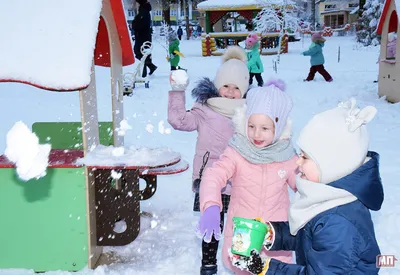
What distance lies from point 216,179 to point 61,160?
Result: 1.46m

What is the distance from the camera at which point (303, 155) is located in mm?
1938

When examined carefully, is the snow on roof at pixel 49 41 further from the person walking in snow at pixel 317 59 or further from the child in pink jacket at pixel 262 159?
the person walking in snow at pixel 317 59

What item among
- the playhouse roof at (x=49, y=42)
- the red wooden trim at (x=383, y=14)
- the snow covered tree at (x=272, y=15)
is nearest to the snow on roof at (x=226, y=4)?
the snow covered tree at (x=272, y=15)

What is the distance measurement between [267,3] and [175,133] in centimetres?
1714

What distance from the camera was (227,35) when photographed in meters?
24.9

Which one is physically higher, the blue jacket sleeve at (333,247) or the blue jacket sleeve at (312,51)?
the blue jacket sleeve at (312,51)

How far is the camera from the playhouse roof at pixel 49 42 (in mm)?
3035

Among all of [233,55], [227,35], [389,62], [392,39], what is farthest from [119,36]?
[227,35]

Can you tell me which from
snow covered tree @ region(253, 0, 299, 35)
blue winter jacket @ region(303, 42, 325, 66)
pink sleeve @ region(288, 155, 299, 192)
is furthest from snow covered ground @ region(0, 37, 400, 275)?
snow covered tree @ region(253, 0, 299, 35)

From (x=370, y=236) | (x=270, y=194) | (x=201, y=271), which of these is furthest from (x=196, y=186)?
(x=370, y=236)

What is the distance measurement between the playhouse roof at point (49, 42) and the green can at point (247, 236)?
1.63 m

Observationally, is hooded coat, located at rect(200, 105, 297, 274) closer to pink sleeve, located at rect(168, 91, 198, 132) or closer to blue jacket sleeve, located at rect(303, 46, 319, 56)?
pink sleeve, located at rect(168, 91, 198, 132)

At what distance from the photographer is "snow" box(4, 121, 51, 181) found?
125 inches

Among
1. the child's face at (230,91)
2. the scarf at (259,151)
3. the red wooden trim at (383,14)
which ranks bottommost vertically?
the scarf at (259,151)
